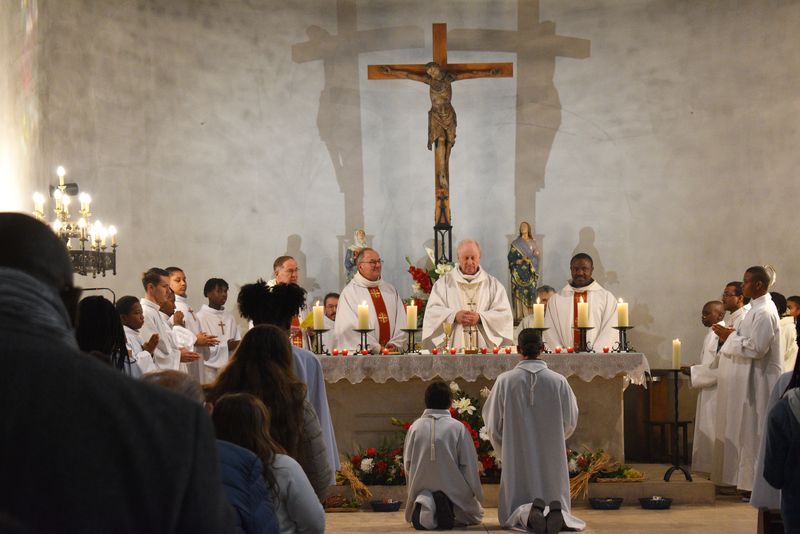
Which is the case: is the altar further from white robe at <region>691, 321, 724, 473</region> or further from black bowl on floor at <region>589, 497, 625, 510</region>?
white robe at <region>691, 321, 724, 473</region>

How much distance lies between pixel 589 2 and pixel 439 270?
4603 millimetres

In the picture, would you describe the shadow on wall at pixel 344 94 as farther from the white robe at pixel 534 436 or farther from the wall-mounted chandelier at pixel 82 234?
the white robe at pixel 534 436

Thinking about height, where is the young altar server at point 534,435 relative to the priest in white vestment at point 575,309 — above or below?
below

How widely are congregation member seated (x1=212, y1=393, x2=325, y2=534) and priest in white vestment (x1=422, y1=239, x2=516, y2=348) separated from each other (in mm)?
6501

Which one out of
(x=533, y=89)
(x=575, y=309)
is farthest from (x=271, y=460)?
(x=533, y=89)

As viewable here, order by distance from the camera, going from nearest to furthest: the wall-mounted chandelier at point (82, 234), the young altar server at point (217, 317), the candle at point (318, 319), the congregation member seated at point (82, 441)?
the congregation member seated at point (82, 441)
the candle at point (318, 319)
the wall-mounted chandelier at point (82, 234)
the young altar server at point (217, 317)

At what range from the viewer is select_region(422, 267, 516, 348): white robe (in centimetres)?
1011

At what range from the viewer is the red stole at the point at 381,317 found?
10.7 metres

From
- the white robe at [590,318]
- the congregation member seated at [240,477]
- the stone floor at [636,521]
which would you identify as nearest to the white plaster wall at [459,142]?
the white robe at [590,318]

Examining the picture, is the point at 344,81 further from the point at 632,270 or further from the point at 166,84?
the point at 632,270

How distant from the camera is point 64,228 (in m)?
8.89

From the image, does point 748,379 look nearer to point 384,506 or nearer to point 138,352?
point 384,506

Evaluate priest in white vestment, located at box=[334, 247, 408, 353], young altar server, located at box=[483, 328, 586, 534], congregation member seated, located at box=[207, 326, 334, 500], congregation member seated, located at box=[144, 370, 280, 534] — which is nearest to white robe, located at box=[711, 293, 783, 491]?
young altar server, located at box=[483, 328, 586, 534]

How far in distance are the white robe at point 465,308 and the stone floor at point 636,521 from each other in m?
1.80
